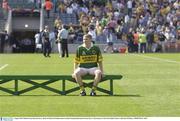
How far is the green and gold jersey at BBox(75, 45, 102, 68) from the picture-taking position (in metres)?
17.2

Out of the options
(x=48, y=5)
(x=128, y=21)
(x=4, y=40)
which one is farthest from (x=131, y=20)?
(x=4, y=40)

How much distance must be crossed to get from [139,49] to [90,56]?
32.8m

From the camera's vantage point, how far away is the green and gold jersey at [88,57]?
56.5 feet

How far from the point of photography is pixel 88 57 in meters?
17.3

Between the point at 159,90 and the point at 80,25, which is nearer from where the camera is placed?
the point at 159,90

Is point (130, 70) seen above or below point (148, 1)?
below

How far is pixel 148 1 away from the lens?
5497 centimetres

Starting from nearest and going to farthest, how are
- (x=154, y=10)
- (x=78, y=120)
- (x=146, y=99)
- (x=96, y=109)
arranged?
(x=78, y=120), (x=96, y=109), (x=146, y=99), (x=154, y=10)

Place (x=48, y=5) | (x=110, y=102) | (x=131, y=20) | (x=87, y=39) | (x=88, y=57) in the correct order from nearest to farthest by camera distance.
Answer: (x=110, y=102) → (x=87, y=39) → (x=88, y=57) → (x=48, y=5) → (x=131, y=20)

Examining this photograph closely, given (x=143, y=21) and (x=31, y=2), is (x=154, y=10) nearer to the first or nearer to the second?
(x=143, y=21)

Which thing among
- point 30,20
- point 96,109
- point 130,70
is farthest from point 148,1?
point 96,109

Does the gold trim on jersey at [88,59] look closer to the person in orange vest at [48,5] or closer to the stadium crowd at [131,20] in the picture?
the stadium crowd at [131,20]

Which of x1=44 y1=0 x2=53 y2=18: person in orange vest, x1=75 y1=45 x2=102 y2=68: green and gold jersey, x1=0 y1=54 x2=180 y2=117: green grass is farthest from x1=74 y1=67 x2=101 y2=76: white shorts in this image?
x1=44 y1=0 x2=53 y2=18: person in orange vest

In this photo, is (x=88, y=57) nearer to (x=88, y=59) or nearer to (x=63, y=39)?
(x=88, y=59)
